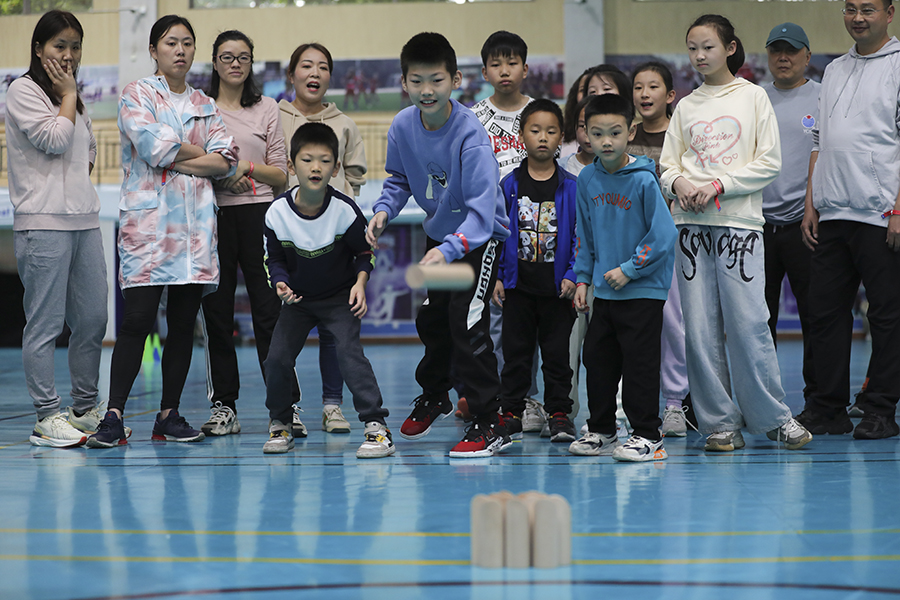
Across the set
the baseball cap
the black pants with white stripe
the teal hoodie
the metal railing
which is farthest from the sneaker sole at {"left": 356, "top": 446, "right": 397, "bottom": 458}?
the metal railing

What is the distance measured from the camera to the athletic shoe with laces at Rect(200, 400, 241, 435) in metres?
3.79

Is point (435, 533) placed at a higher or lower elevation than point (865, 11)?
lower

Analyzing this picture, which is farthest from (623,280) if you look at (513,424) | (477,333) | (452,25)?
(452,25)

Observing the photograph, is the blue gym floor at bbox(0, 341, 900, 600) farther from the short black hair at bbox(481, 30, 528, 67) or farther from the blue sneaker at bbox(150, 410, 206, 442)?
the short black hair at bbox(481, 30, 528, 67)

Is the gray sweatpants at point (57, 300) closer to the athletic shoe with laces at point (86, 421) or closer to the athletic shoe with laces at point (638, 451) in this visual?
the athletic shoe with laces at point (86, 421)

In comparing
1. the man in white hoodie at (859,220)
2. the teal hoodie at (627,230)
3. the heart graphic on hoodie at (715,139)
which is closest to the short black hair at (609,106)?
the teal hoodie at (627,230)

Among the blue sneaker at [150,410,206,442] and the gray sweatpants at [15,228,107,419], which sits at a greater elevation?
the gray sweatpants at [15,228,107,419]

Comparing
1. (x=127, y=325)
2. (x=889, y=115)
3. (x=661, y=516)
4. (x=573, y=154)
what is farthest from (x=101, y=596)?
(x=889, y=115)

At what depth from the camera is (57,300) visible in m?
3.52

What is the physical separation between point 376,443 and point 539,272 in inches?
39.3

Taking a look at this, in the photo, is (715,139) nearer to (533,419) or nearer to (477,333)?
(477,333)

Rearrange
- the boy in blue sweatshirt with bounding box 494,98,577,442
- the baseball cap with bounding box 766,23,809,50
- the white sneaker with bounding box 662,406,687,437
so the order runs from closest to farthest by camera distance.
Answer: the boy in blue sweatshirt with bounding box 494,98,577,442
the white sneaker with bounding box 662,406,687,437
the baseball cap with bounding box 766,23,809,50

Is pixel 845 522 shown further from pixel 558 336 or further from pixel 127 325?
pixel 127 325

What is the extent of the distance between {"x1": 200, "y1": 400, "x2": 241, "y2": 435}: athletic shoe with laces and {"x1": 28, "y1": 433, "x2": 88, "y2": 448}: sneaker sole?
0.51 metres
